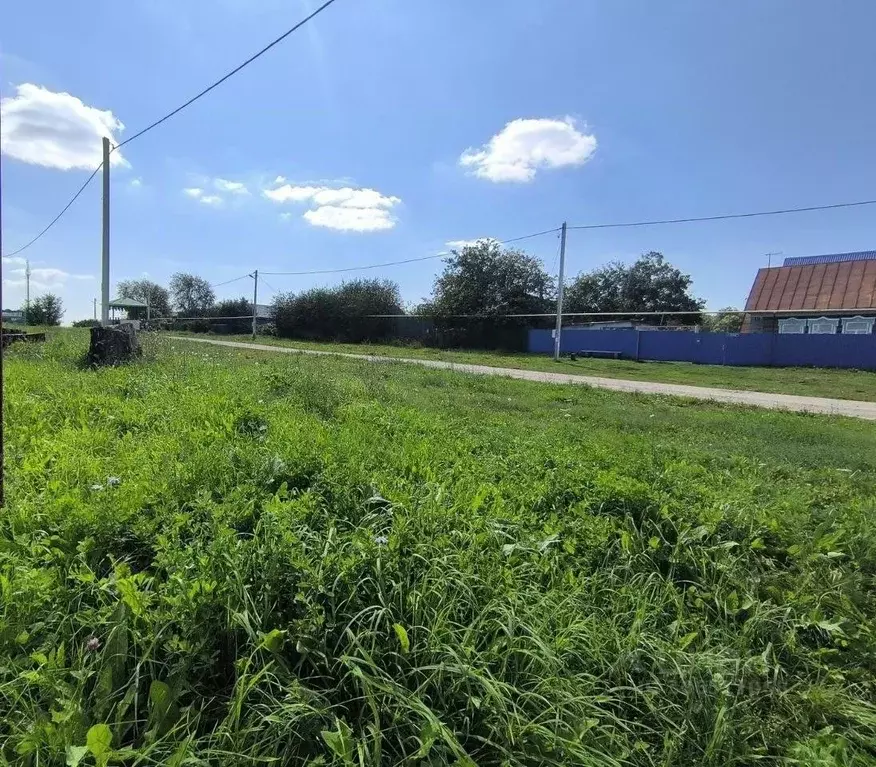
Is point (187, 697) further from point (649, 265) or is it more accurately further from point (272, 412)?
point (649, 265)

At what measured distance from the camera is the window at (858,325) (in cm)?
2316

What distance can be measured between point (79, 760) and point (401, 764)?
84cm

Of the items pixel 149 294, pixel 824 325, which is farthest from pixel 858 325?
pixel 149 294

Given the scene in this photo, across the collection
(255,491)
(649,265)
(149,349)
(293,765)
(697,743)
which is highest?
(649,265)

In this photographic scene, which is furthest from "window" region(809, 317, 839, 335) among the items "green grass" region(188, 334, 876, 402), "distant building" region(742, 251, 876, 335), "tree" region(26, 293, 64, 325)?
"tree" region(26, 293, 64, 325)

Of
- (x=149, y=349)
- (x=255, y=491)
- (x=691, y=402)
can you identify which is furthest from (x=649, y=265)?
Result: (x=255, y=491)

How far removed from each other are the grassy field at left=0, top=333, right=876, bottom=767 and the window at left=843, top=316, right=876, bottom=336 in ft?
83.6

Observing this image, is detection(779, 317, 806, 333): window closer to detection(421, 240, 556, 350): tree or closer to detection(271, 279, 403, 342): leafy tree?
detection(421, 240, 556, 350): tree

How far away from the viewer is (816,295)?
28719 millimetres

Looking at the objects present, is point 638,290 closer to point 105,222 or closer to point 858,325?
point 858,325

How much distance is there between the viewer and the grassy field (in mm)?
1580

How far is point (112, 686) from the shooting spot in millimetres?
1603

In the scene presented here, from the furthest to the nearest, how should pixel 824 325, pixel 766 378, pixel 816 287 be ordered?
pixel 816 287
pixel 824 325
pixel 766 378

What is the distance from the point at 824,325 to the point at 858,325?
1621mm
